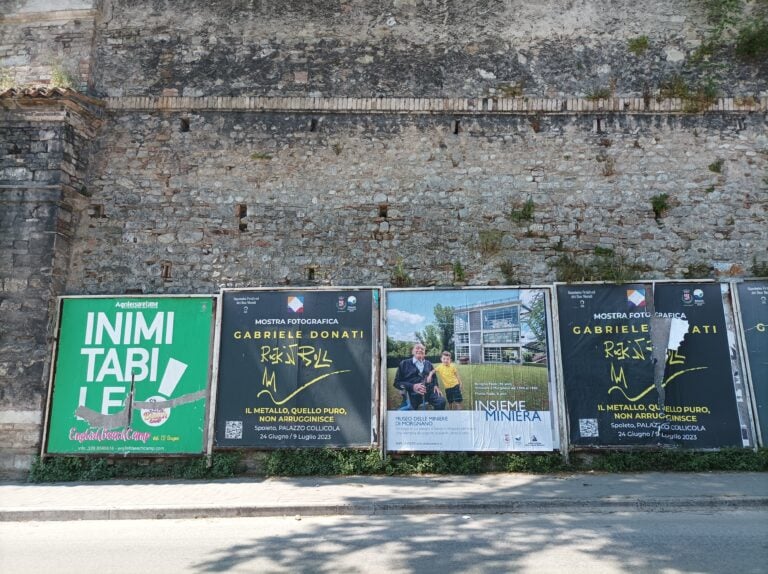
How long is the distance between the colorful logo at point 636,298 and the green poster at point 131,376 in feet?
19.7

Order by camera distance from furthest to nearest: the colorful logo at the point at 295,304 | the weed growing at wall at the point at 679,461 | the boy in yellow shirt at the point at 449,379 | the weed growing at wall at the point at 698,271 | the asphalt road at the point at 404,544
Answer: the weed growing at wall at the point at 698,271
the colorful logo at the point at 295,304
the boy in yellow shirt at the point at 449,379
the weed growing at wall at the point at 679,461
the asphalt road at the point at 404,544

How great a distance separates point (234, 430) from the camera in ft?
24.4

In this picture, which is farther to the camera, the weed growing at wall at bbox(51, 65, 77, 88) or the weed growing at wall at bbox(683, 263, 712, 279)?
the weed growing at wall at bbox(51, 65, 77, 88)

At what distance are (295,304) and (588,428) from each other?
14.4 feet

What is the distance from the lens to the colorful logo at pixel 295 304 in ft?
25.6

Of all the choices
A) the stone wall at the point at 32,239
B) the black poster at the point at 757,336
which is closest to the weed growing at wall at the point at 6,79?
the stone wall at the point at 32,239

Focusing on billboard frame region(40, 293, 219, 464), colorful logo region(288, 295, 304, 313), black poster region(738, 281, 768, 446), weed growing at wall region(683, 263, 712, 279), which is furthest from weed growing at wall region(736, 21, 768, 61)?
billboard frame region(40, 293, 219, 464)

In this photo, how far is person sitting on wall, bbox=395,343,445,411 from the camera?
7.48 m

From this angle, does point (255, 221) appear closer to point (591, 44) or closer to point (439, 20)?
point (439, 20)

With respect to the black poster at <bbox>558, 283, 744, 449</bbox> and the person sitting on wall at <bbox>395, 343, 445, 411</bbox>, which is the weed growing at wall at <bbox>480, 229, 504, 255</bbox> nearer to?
the black poster at <bbox>558, 283, 744, 449</bbox>

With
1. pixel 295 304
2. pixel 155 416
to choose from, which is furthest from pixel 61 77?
pixel 155 416

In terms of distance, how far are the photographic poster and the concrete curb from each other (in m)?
1.56

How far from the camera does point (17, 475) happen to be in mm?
7324

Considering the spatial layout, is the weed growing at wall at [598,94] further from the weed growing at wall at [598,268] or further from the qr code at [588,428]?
the qr code at [588,428]
